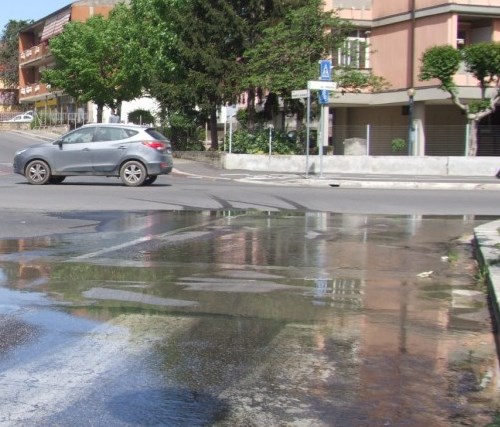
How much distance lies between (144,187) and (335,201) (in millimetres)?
5509

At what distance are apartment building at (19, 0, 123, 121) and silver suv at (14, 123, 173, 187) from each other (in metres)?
36.9

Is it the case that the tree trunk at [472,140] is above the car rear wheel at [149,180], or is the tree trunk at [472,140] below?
above

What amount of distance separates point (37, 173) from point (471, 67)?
1720 cm

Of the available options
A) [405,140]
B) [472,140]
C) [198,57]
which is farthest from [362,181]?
[198,57]

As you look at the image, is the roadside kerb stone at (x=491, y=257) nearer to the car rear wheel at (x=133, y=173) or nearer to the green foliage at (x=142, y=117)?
the car rear wheel at (x=133, y=173)

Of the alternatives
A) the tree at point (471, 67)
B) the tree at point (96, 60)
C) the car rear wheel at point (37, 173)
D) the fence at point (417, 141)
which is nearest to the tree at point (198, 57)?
the fence at point (417, 141)

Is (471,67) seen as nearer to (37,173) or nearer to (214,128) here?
(214,128)

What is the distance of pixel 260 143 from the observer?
29.8m

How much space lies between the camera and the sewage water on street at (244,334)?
427cm

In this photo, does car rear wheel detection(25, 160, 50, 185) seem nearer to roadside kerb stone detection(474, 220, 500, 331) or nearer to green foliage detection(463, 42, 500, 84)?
roadside kerb stone detection(474, 220, 500, 331)

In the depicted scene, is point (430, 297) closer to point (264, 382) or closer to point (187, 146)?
point (264, 382)

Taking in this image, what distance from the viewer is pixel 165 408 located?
167 inches

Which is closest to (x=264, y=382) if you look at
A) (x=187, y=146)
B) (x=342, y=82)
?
(x=342, y=82)

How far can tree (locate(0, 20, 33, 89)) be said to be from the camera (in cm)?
8349
